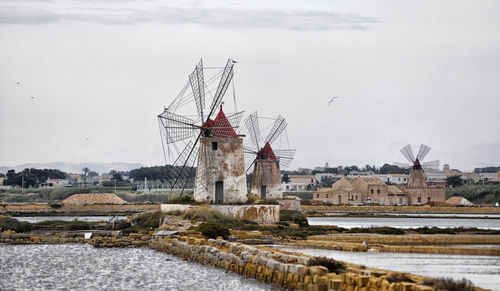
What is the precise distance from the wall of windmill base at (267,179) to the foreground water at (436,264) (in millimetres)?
28202

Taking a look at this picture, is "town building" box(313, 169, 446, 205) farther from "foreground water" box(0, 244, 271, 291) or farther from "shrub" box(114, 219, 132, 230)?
"foreground water" box(0, 244, 271, 291)

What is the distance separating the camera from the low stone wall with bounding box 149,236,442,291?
43.4 ft

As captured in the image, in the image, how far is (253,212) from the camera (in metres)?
34.0

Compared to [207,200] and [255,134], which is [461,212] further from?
[207,200]

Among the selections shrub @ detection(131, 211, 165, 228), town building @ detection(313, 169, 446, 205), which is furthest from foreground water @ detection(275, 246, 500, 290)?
town building @ detection(313, 169, 446, 205)

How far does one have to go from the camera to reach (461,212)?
6588 cm

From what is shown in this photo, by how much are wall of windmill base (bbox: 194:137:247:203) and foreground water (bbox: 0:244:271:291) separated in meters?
7.88

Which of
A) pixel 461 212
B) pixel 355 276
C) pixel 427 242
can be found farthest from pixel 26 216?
pixel 355 276

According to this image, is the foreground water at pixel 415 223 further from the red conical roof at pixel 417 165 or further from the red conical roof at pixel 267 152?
the red conical roof at pixel 417 165

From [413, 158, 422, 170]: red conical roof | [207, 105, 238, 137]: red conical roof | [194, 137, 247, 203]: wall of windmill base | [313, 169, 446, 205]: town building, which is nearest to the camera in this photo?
[194, 137, 247, 203]: wall of windmill base

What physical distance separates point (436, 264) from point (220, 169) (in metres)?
16.2

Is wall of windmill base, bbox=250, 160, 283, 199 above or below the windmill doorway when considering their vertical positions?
above

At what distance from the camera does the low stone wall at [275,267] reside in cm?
1323

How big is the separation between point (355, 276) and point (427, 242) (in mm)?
13317
